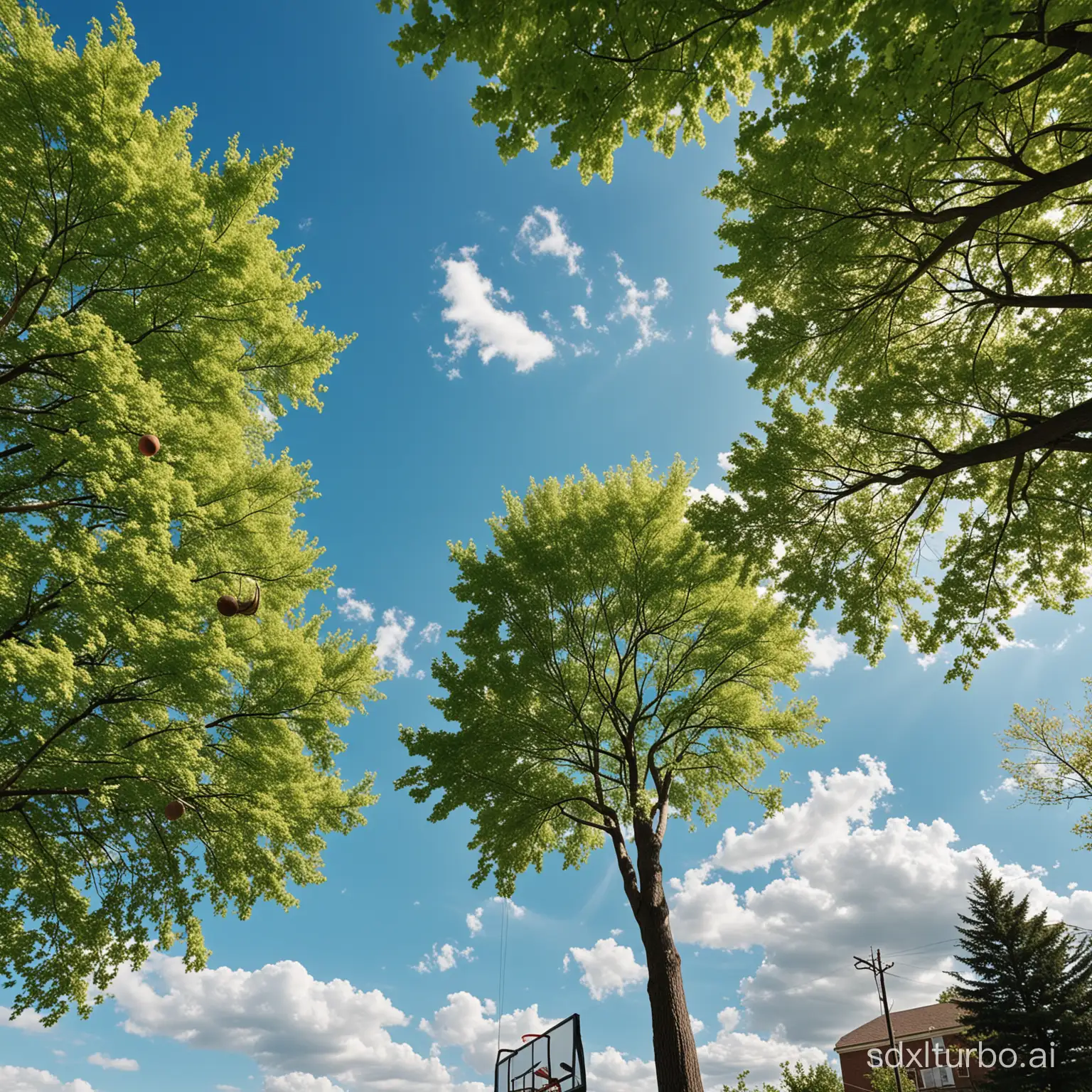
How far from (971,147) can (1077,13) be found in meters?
2.17

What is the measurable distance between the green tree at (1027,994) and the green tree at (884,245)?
927 inches

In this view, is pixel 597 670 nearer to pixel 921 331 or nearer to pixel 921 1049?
pixel 921 331

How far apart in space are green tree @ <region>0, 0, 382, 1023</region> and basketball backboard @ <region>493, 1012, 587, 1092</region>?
5.18m

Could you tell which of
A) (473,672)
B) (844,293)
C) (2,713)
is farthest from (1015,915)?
(2,713)

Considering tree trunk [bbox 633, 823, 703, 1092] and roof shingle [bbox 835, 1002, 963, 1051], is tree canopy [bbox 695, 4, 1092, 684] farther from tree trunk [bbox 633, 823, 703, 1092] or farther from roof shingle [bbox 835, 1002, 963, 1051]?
roof shingle [bbox 835, 1002, 963, 1051]

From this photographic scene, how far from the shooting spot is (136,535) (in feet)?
24.1

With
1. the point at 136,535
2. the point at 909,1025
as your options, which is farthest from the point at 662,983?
the point at 909,1025

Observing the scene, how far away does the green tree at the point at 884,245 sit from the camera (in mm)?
4801

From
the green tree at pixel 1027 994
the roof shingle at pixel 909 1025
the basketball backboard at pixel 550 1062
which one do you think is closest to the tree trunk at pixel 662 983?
the basketball backboard at pixel 550 1062

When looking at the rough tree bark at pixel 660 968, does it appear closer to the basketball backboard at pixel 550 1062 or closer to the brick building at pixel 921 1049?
the basketball backboard at pixel 550 1062

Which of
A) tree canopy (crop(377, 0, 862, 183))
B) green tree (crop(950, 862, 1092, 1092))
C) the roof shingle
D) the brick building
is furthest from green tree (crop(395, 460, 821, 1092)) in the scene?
the roof shingle

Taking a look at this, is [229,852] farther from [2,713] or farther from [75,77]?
[75,77]

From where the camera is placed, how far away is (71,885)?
1000 cm

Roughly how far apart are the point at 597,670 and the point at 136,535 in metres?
9.02
